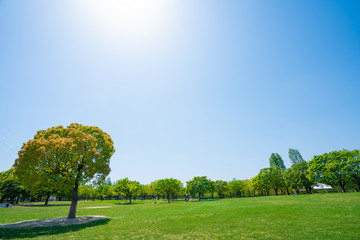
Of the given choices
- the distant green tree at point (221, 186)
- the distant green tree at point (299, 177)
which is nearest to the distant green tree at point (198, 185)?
the distant green tree at point (221, 186)

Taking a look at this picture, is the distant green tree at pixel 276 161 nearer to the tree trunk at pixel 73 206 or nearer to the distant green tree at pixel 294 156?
the distant green tree at pixel 294 156

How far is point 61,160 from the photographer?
19828 millimetres

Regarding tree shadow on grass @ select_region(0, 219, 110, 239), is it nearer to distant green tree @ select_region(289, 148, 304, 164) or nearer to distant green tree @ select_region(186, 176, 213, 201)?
distant green tree @ select_region(186, 176, 213, 201)

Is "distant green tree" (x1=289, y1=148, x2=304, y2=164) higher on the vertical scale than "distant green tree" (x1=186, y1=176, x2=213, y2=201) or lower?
higher

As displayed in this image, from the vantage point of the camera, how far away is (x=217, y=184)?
Result: 3676 inches

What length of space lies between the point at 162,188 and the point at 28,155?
58005 mm

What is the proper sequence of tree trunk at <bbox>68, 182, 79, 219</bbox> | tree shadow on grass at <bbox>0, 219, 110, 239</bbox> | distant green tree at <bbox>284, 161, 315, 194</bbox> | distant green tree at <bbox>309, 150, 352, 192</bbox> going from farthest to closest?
1. distant green tree at <bbox>284, 161, 315, 194</bbox>
2. distant green tree at <bbox>309, 150, 352, 192</bbox>
3. tree trunk at <bbox>68, 182, 79, 219</bbox>
4. tree shadow on grass at <bbox>0, 219, 110, 239</bbox>

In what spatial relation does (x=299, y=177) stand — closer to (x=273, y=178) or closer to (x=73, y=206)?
(x=273, y=178)

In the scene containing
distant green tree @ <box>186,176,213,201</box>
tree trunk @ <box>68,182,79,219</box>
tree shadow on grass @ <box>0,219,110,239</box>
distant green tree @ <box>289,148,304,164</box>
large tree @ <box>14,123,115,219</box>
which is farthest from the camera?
distant green tree @ <box>289,148,304,164</box>

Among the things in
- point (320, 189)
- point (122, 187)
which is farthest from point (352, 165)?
point (122, 187)

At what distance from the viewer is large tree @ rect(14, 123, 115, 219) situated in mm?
19125

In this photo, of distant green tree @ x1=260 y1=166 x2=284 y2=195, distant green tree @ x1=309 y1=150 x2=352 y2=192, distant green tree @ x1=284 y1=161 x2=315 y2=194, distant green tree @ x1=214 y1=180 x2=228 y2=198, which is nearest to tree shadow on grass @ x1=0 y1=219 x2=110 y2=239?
distant green tree @ x1=309 y1=150 x2=352 y2=192

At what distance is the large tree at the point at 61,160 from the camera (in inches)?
753

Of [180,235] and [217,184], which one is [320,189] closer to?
[217,184]
